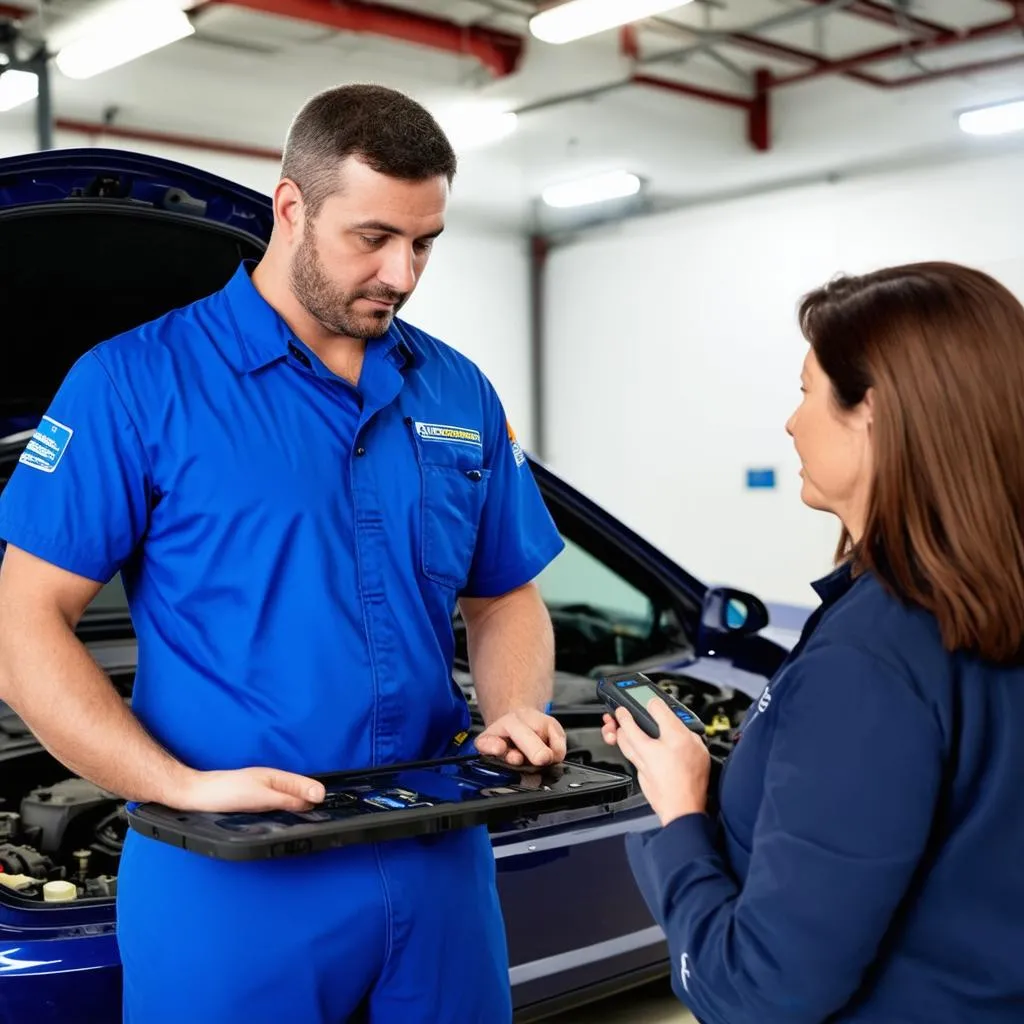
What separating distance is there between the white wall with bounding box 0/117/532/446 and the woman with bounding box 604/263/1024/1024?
9.44m

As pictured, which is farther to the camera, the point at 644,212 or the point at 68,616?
the point at 644,212

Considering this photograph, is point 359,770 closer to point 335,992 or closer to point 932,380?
point 335,992

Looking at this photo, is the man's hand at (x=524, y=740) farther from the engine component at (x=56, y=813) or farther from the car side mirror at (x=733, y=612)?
the car side mirror at (x=733, y=612)

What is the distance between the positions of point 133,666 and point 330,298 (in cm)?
158

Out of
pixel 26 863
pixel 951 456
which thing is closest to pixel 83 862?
pixel 26 863

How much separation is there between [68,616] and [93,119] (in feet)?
25.9

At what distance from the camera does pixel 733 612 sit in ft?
10.2

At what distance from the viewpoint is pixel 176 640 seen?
60.5 inches

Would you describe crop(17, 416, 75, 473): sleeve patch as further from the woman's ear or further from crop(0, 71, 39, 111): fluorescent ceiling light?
crop(0, 71, 39, 111): fluorescent ceiling light

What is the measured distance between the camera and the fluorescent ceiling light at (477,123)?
827 cm

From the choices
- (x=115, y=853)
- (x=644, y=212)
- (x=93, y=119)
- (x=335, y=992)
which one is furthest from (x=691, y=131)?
(x=335, y=992)

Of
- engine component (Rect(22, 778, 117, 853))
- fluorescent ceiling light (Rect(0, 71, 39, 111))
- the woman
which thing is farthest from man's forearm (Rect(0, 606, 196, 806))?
fluorescent ceiling light (Rect(0, 71, 39, 111))

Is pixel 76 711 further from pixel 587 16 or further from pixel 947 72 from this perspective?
pixel 947 72

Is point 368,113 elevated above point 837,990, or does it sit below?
above
